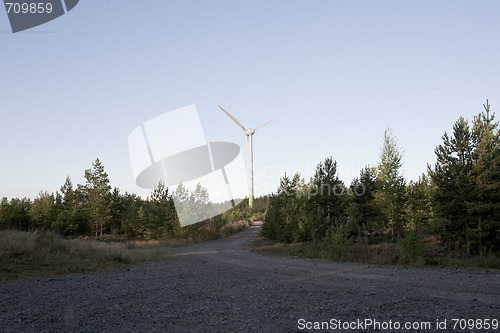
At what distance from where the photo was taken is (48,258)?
15984 millimetres

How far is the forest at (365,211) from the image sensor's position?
17781 millimetres

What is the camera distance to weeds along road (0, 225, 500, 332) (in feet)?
21.2

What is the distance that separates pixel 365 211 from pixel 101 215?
3418 cm

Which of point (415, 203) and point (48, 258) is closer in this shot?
point (48, 258)

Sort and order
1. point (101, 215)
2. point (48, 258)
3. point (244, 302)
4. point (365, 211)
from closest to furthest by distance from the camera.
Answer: point (244, 302)
point (48, 258)
point (365, 211)
point (101, 215)

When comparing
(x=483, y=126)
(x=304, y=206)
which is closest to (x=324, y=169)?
(x=304, y=206)

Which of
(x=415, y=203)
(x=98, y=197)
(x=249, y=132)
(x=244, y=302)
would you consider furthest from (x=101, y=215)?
(x=244, y=302)

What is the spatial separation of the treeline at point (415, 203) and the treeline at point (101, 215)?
11.9 meters

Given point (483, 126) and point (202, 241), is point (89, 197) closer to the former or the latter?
point (202, 241)

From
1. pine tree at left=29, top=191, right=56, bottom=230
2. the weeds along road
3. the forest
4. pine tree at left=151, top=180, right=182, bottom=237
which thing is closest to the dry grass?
the weeds along road

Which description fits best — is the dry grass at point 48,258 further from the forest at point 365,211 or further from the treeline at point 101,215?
the treeline at point 101,215

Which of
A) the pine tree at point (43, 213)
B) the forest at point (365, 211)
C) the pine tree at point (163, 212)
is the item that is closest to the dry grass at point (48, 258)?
the forest at point (365, 211)

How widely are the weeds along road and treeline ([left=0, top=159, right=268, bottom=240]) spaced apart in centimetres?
2504

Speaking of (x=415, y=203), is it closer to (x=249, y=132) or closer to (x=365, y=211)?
(x=365, y=211)
